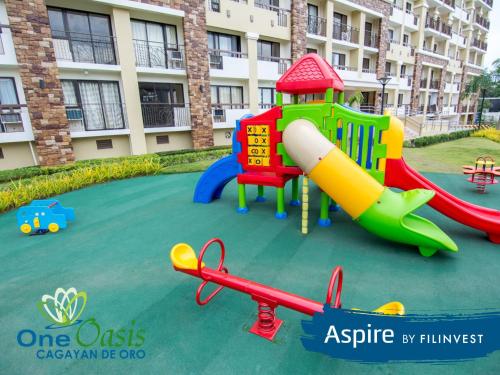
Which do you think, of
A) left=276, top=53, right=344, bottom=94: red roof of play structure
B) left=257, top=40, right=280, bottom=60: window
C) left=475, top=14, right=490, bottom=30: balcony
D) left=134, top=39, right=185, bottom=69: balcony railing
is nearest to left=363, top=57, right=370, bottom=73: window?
left=257, top=40, right=280, bottom=60: window

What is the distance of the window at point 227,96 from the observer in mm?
16281

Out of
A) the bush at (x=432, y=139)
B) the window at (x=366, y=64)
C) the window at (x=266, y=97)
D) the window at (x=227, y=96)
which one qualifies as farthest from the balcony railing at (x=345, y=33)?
the bush at (x=432, y=139)

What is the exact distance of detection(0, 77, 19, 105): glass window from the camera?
1081 cm

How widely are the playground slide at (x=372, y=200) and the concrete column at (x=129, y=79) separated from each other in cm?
1118

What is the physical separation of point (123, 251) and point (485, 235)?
6277mm

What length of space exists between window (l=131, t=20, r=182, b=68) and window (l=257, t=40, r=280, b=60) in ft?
18.4

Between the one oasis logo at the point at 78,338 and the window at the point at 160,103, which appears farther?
the window at the point at 160,103

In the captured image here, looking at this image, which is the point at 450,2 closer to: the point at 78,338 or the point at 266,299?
the point at 266,299

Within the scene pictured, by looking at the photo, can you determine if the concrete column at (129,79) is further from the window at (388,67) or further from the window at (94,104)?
the window at (388,67)

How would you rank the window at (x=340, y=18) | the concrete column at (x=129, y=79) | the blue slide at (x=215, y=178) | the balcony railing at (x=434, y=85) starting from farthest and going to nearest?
1. the balcony railing at (x=434, y=85)
2. the window at (x=340, y=18)
3. the concrete column at (x=129, y=79)
4. the blue slide at (x=215, y=178)

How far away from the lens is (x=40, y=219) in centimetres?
536

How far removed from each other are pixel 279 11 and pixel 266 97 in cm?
519

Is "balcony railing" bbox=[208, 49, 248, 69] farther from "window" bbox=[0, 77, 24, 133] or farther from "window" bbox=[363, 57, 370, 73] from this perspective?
"window" bbox=[363, 57, 370, 73]

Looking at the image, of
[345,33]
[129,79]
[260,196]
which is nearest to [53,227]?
[260,196]
